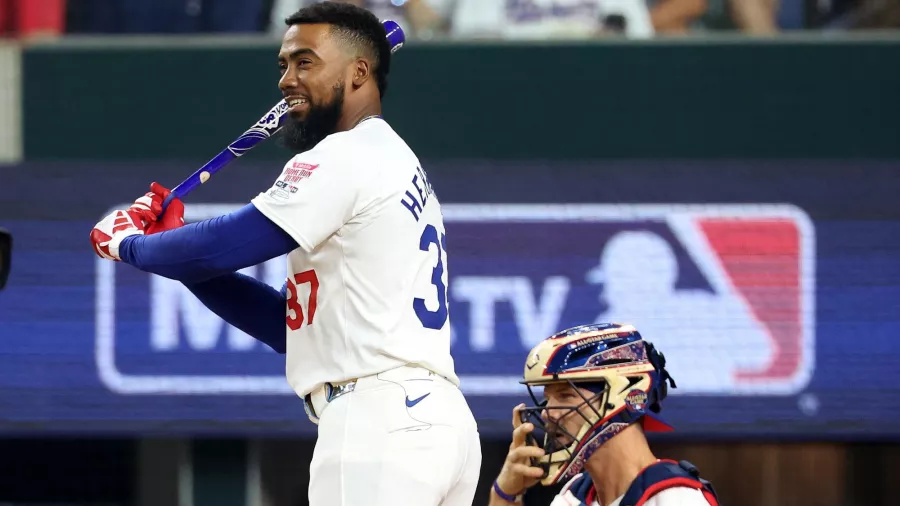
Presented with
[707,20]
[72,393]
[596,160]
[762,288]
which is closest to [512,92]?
[596,160]

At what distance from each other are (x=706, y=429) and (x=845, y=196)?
1168mm

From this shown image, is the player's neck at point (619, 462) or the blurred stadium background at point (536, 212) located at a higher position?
the blurred stadium background at point (536, 212)

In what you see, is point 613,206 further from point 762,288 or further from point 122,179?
point 122,179

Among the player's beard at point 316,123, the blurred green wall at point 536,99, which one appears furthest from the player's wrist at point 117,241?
the blurred green wall at point 536,99

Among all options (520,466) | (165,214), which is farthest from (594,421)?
(165,214)

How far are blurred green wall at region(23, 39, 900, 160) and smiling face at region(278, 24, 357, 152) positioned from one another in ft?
9.97

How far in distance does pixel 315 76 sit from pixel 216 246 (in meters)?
0.52

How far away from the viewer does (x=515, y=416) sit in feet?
11.2

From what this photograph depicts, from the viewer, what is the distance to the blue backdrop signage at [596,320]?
6.21 m

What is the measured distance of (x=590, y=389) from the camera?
3400 mm

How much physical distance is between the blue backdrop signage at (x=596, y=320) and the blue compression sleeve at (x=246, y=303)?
2560 mm

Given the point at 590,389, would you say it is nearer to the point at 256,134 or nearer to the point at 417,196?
the point at 417,196

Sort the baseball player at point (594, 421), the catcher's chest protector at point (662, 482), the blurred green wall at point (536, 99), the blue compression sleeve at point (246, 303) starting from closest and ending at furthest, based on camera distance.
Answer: the catcher's chest protector at point (662, 482) < the baseball player at point (594, 421) < the blue compression sleeve at point (246, 303) < the blurred green wall at point (536, 99)

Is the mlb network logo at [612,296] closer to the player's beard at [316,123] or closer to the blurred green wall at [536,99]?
the blurred green wall at [536,99]
